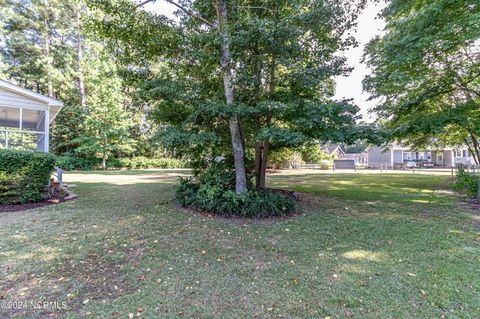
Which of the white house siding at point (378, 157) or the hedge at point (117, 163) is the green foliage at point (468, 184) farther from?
the white house siding at point (378, 157)

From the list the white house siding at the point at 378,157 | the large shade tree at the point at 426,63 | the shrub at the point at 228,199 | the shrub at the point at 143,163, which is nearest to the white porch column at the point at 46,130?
the shrub at the point at 228,199

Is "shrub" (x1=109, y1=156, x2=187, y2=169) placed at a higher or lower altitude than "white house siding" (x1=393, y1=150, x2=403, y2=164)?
lower

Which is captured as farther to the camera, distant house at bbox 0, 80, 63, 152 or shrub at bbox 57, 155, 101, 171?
shrub at bbox 57, 155, 101, 171

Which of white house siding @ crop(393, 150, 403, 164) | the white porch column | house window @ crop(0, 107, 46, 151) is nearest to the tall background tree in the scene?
house window @ crop(0, 107, 46, 151)

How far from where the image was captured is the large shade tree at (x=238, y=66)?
5.76 meters

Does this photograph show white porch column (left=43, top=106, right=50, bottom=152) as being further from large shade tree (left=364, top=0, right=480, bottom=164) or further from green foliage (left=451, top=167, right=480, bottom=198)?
green foliage (left=451, top=167, right=480, bottom=198)

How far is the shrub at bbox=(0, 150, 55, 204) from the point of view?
267 inches

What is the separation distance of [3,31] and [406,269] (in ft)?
101

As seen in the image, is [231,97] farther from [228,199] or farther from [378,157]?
[378,157]

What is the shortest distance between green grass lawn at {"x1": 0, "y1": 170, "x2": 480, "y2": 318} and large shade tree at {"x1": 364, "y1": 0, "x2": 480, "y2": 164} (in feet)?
9.31

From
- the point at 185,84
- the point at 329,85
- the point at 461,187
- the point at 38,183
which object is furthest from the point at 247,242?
the point at 461,187

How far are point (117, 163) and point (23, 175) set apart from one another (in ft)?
57.4

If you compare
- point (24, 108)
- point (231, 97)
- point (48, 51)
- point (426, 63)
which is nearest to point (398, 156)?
point (426, 63)

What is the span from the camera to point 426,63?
7258mm
